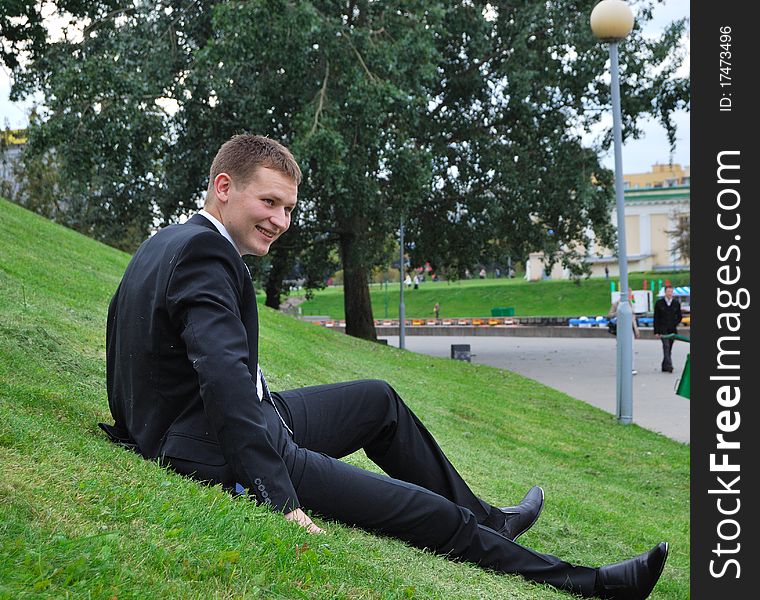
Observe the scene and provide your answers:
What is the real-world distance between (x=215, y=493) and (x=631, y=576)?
71.5 inches

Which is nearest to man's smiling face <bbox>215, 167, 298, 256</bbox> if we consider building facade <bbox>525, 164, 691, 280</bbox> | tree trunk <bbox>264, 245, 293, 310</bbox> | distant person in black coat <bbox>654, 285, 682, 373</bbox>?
distant person in black coat <bbox>654, 285, 682, 373</bbox>

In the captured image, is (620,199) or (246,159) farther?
(620,199)

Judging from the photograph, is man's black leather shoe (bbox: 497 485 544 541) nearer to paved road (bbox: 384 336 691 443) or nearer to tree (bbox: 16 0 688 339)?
paved road (bbox: 384 336 691 443)

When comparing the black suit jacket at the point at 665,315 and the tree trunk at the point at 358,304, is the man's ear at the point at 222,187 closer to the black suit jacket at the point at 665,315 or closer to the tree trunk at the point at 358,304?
the black suit jacket at the point at 665,315

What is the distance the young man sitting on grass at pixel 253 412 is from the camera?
3.30 meters

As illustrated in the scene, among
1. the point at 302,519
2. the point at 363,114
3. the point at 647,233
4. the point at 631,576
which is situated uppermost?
the point at 647,233

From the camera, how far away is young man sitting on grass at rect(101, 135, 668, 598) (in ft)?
10.8

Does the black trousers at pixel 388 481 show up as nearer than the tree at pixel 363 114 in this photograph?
Yes

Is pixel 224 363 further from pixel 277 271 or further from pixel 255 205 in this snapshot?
pixel 277 271

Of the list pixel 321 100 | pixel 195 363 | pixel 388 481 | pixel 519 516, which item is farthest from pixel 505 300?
pixel 195 363

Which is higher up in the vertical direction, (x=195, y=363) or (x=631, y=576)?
(x=195, y=363)

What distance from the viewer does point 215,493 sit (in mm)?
3359

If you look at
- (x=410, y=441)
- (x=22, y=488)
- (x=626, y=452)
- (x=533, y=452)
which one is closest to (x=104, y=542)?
(x=22, y=488)

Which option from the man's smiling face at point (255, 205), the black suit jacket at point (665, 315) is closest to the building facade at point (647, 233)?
the black suit jacket at point (665, 315)
